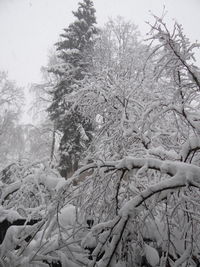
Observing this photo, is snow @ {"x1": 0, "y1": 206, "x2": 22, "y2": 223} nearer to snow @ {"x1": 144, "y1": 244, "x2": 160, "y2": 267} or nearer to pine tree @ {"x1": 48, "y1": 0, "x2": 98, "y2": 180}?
snow @ {"x1": 144, "y1": 244, "x2": 160, "y2": 267}

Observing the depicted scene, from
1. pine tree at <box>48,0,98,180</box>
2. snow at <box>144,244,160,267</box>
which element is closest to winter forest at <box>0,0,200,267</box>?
snow at <box>144,244,160,267</box>

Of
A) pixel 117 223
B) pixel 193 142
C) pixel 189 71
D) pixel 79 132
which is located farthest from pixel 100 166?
pixel 79 132

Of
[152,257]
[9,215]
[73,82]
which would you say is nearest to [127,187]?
[152,257]

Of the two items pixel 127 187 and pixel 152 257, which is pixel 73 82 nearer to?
pixel 127 187

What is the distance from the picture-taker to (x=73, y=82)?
13203 millimetres

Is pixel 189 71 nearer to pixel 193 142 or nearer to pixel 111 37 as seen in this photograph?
pixel 193 142

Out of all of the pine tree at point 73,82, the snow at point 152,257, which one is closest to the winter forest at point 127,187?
the snow at point 152,257

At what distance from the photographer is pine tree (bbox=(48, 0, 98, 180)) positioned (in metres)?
12.7

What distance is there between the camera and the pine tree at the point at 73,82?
12.7 metres

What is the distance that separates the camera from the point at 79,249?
91.5 inches

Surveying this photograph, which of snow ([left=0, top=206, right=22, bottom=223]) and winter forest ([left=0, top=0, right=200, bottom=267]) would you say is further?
snow ([left=0, top=206, right=22, bottom=223])

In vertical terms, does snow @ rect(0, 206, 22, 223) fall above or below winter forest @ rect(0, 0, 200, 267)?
below

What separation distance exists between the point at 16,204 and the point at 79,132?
9.22 metres

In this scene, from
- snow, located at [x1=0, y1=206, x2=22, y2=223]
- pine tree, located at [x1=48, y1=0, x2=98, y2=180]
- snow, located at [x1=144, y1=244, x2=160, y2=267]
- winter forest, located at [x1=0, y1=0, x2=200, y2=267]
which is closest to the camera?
winter forest, located at [x1=0, y1=0, x2=200, y2=267]
